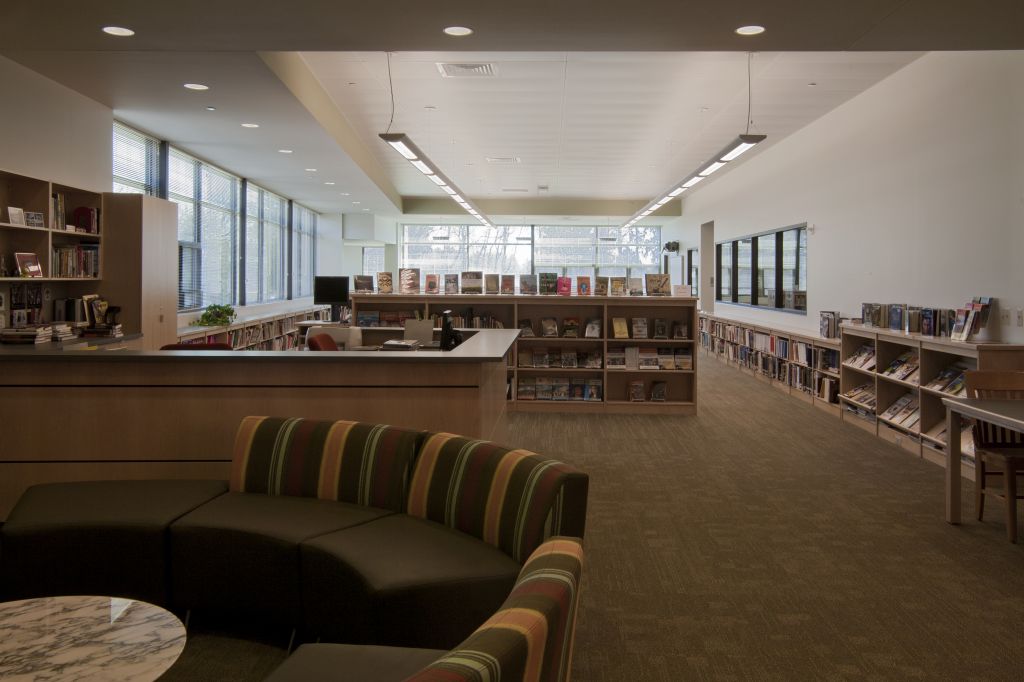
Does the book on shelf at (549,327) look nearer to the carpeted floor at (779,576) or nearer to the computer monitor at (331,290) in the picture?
the carpeted floor at (779,576)

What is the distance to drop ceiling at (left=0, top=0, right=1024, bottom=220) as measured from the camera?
4.51m

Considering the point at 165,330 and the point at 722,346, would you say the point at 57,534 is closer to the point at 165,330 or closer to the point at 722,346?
the point at 165,330

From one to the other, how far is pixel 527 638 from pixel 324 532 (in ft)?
6.20

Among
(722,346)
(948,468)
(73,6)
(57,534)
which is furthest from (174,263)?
(722,346)

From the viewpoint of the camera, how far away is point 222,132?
8.57 meters

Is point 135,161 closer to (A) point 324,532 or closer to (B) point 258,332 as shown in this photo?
(B) point 258,332

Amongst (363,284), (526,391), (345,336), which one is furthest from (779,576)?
(363,284)

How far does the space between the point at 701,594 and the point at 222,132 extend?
7439 mm

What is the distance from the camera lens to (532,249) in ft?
71.6

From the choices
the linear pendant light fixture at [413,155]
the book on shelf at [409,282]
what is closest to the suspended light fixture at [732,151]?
the linear pendant light fixture at [413,155]

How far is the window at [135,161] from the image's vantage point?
8.27 metres

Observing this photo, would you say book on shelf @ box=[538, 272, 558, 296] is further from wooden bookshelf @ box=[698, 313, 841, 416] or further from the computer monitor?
the computer monitor

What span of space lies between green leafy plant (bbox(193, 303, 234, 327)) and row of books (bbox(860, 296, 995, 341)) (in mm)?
7825

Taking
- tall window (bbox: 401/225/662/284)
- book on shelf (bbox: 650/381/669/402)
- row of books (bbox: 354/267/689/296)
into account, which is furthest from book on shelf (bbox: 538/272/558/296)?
tall window (bbox: 401/225/662/284)
